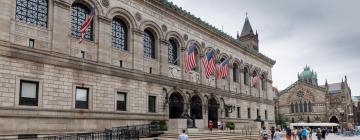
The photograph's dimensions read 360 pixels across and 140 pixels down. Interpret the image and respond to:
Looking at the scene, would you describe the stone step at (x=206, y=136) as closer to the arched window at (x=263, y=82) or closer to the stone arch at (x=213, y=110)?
the stone arch at (x=213, y=110)

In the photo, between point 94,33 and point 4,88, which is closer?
point 4,88

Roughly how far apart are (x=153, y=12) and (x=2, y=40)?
14.6 meters

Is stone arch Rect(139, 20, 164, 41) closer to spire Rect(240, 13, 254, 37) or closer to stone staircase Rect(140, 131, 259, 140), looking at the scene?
stone staircase Rect(140, 131, 259, 140)

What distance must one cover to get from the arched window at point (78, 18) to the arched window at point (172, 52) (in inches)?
399

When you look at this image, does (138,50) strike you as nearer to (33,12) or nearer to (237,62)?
(33,12)

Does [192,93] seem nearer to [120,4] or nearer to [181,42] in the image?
[181,42]

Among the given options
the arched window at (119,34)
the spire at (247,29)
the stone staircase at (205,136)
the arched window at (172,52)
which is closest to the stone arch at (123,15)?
the arched window at (119,34)

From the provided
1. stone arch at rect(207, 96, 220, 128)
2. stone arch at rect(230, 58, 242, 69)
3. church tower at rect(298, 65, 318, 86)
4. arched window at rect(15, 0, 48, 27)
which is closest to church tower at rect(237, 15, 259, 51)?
stone arch at rect(230, 58, 242, 69)

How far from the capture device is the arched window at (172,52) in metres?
34.9

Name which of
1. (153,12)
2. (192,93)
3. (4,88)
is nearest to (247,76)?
(192,93)

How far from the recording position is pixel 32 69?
21516 mm

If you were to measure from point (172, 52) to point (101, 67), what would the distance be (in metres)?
10.7

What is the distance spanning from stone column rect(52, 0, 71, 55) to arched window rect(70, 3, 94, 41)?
38.4 inches

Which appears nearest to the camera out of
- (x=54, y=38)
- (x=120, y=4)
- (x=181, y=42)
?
(x=54, y=38)
